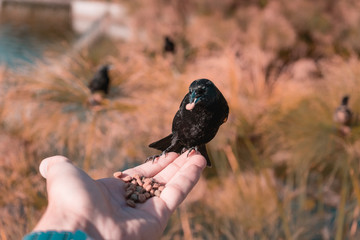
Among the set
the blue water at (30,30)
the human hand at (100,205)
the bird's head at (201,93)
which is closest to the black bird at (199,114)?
the bird's head at (201,93)

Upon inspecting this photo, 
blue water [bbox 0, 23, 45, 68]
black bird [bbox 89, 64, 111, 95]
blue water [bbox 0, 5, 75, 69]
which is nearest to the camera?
black bird [bbox 89, 64, 111, 95]

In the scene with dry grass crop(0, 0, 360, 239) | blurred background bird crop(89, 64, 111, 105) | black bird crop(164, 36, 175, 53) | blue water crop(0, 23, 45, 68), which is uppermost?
blue water crop(0, 23, 45, 68)

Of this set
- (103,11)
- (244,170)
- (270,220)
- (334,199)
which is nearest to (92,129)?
(270,220)

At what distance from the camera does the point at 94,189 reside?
92cm

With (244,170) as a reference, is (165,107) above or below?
above

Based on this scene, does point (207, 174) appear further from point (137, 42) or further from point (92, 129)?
point (137, 42)

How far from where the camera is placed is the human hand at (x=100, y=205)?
84 cm

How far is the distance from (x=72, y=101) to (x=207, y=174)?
2478mm

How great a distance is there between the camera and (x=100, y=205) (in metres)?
0.90

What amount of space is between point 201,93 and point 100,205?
47cm

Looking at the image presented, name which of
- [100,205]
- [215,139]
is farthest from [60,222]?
[215,139]

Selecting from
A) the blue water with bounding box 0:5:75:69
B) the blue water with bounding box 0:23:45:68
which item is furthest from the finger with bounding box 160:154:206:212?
the blue water with bounding box 0:23:45:68

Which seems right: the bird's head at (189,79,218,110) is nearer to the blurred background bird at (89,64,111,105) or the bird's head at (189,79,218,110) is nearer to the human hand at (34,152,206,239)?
the human hand at (34,152,206,239)

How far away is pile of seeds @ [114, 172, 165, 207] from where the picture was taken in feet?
3.51
